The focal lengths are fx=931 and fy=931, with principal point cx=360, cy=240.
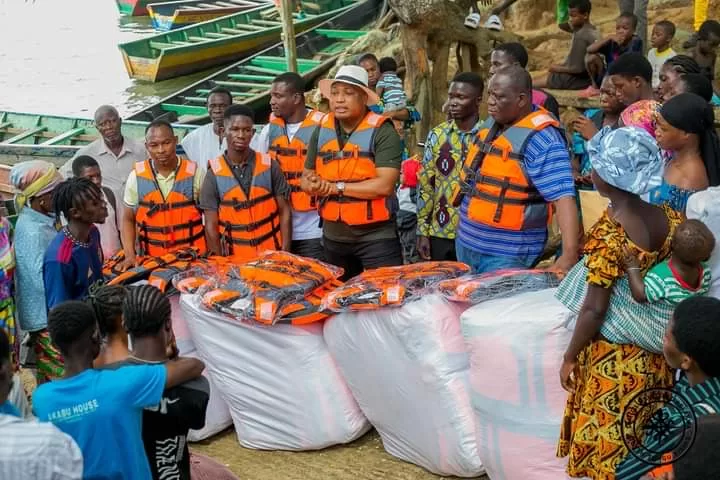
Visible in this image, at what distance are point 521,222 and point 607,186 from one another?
45.1 inches

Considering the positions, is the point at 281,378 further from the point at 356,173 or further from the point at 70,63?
the point at 70,63

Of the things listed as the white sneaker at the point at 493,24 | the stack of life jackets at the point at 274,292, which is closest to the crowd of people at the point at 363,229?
the stack of life jackets at the point at 274,292

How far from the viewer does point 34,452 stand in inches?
86.9

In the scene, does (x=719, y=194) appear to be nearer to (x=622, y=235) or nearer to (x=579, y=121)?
(x=622, y=235)

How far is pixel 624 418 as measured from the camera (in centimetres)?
293

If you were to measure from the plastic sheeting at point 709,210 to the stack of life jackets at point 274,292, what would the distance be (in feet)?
5.54

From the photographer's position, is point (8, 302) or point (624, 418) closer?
point (624, 418)

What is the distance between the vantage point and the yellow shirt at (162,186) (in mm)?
5023

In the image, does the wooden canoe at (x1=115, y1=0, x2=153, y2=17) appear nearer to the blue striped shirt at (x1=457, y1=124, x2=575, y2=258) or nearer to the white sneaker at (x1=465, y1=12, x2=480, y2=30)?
the white sneaker at (x1=465, y1=12, x2=480, y2=30)

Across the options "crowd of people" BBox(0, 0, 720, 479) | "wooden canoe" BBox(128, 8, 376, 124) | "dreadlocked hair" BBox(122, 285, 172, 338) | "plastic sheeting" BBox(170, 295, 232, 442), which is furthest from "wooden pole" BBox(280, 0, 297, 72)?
"dreadlocked hair" BBox(122, 285, 172, 338)

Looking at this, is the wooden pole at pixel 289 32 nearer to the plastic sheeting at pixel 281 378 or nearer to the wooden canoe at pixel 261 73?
the wooden canoe at pixel 261 73

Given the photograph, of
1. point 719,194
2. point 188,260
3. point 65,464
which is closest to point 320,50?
point 188,260

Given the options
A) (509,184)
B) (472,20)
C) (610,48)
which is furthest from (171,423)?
(472,20)

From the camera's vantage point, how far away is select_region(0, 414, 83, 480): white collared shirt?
2197mm
